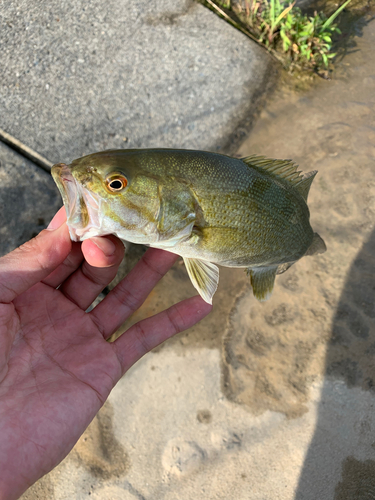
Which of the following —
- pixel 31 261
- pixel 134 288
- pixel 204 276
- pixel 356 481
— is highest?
pixel 31 261

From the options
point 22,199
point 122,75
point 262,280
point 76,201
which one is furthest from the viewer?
point 122,75

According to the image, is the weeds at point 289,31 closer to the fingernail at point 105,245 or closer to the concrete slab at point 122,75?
the concrete slab at point 122,75

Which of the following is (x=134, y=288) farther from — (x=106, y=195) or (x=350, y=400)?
(x=350, y=400)

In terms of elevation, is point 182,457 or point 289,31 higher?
point 289,31

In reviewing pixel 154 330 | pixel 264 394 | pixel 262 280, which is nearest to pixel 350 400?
pixel 264 394

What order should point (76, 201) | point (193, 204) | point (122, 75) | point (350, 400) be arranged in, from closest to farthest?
1. point (76, 201)
2. point (193, 204)
3. point (350, 400)
4. point (122, 75)

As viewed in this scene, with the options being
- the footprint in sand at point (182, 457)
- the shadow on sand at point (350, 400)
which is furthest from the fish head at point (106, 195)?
the shadow on sand at point (350, 400)

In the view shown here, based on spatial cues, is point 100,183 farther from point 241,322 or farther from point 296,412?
point 296,412
